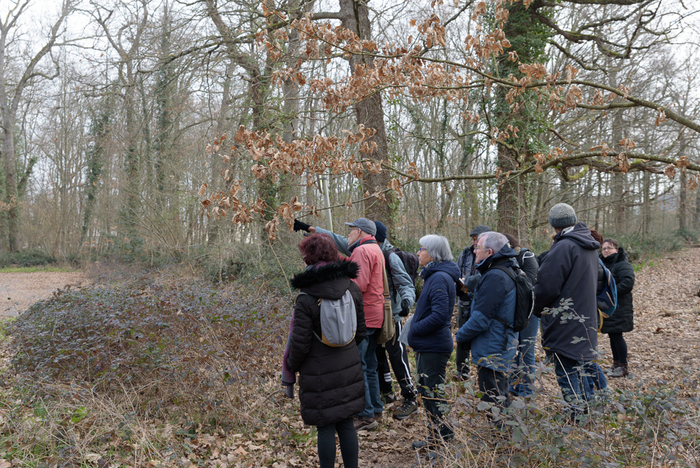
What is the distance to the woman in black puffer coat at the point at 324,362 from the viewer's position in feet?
10.7

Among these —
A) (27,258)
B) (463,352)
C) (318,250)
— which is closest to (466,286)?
(463,352)

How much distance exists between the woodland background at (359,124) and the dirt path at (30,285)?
2.22m

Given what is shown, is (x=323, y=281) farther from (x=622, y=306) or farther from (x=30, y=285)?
(x=30, y=285)

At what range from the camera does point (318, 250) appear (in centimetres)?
343

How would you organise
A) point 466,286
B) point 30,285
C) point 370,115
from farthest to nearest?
point 30,285
point 370,115
point 466,286

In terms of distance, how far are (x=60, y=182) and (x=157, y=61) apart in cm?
1881

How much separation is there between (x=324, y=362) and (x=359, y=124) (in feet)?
13.1

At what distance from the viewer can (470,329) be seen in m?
3.71

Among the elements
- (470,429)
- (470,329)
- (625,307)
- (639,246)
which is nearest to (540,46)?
(625,307)

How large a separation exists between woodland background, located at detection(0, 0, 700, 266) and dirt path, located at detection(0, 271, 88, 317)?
222 cm

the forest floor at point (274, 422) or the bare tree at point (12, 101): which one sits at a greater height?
the bare tree at point (12, 101)

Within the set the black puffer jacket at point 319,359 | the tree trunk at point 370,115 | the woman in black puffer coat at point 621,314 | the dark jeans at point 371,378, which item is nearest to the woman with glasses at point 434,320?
the dark jeans at point 371,378

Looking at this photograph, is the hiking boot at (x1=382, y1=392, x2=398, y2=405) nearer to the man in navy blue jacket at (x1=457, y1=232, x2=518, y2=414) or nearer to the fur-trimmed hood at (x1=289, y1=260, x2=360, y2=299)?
the man in navy blue jacket at (x1=457, y1=232, x2=518, y2=414)

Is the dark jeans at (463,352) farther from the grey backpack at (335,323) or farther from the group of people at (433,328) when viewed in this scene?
the grey backpack at (335,323)
